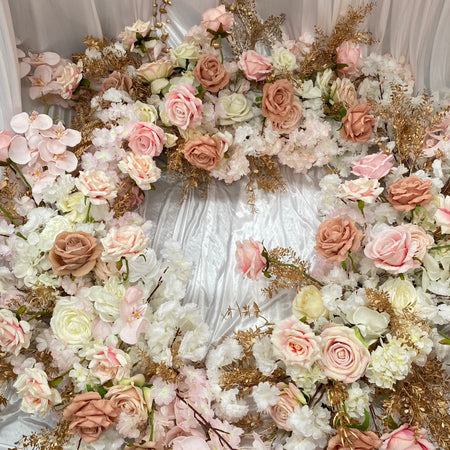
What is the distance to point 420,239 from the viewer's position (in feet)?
4.32

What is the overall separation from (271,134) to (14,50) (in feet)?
2.44

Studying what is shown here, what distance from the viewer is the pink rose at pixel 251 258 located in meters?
1.32

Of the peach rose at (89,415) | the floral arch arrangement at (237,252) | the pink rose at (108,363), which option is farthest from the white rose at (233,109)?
the peach rose at (89,415)

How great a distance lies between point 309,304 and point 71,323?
58 centimetres

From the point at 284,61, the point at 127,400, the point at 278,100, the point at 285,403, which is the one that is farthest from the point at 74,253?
the point at 284,61

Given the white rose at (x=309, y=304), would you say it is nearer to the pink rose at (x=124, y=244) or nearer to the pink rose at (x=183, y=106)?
the pink rose at (x=124, y=244)

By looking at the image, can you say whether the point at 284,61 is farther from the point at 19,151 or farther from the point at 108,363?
the point at 108,363

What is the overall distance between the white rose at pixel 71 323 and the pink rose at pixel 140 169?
0.36 meters

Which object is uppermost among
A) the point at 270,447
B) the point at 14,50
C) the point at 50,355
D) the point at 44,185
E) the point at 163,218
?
the point at 14,50

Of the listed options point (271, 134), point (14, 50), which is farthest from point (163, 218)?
point (14, 50)

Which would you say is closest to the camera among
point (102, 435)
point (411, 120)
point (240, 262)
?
point (102, 435)

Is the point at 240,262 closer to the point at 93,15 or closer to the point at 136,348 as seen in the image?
the point at 136,348

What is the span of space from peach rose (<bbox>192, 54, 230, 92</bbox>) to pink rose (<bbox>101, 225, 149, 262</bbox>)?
0.50m

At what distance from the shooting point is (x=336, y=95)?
5.24 ft
